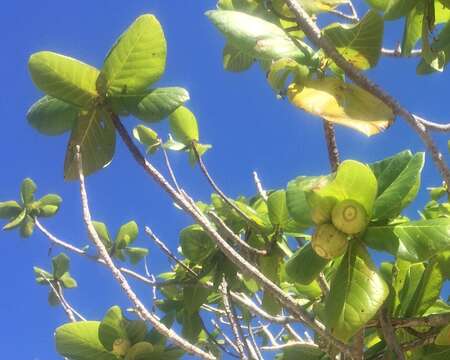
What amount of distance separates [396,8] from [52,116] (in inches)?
39.1

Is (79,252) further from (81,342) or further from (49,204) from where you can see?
(49,204)

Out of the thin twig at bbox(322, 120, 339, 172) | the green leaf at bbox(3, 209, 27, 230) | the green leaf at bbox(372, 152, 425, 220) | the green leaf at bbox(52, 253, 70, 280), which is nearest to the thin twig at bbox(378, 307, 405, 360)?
the green leaf at bbox(372, 152, 425, 220)

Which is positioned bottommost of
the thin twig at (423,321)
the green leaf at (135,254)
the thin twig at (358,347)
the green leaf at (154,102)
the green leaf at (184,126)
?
the thin twig at (423,321)

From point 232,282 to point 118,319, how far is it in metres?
0.50

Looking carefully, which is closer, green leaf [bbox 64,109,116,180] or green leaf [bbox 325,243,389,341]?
green leaf [bbox 325,243,389,341]

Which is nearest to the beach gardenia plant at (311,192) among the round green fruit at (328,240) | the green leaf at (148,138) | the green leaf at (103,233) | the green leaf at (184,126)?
the round green fruit at (328,240)

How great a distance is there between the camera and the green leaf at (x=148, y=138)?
293 cm

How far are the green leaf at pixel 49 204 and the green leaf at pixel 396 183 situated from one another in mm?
2882

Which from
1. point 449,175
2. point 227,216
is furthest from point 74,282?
point 449,175

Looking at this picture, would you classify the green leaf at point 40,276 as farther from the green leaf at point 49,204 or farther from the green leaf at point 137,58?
the green leaf at point 137,58

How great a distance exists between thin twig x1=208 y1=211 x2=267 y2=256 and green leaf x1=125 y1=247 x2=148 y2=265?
155 cm

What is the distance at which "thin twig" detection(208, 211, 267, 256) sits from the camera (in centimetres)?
174

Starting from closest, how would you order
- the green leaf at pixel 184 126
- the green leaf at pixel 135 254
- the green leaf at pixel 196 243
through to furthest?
the green leaf at pixel 196 243, the green leaf at pixel 184 126, the green leaf at pixel 135 254

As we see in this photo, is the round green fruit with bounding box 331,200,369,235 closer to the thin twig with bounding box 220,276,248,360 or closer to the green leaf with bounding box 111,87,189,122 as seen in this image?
the green leaf with bounding box 111,87,189,122
